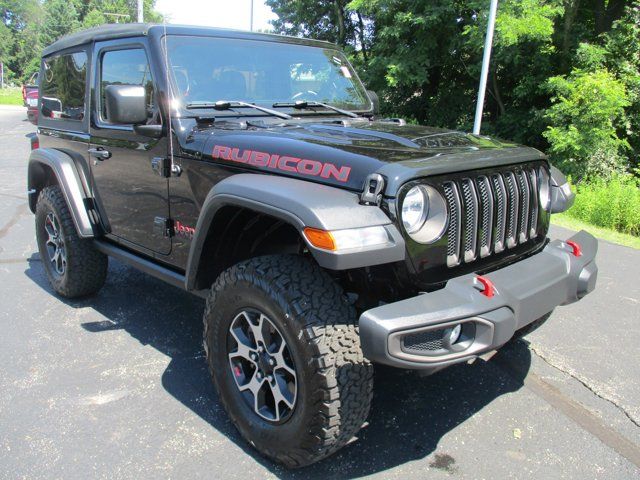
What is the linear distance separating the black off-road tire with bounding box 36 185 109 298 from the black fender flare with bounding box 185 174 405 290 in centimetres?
203

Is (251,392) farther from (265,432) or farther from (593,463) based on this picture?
(593,463)

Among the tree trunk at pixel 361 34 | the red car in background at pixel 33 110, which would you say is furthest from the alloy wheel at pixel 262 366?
the tree trunk at pixel 361 34

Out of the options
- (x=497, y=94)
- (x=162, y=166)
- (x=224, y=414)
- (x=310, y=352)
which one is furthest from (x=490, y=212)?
(x=497, y=94)

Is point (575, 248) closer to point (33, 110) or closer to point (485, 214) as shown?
point (485, 214)

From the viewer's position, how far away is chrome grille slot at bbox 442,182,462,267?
7.61ft

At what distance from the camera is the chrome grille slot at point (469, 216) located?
2.40 metres

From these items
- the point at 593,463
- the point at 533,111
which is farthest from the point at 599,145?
the point at 593,463

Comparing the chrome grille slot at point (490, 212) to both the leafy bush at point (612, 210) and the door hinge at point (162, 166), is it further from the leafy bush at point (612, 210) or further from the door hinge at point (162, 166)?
the leafy bush at point (612, 210)

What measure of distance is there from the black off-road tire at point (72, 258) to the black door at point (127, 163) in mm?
372

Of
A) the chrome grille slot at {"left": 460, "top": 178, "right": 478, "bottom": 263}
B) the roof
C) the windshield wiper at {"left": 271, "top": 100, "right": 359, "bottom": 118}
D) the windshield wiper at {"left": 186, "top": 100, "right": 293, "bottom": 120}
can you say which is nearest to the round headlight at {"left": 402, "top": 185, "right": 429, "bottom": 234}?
the chrome grille slot at {"left": 460, "top": 178, "right": 478, "bottom": 263}

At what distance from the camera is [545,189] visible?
10.0 ft

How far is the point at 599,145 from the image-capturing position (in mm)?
9711

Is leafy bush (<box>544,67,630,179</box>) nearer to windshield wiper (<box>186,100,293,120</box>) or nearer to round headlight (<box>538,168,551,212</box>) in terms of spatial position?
round headlight (<box>538,168,551,212</box>)

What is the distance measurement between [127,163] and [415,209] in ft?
6.66
